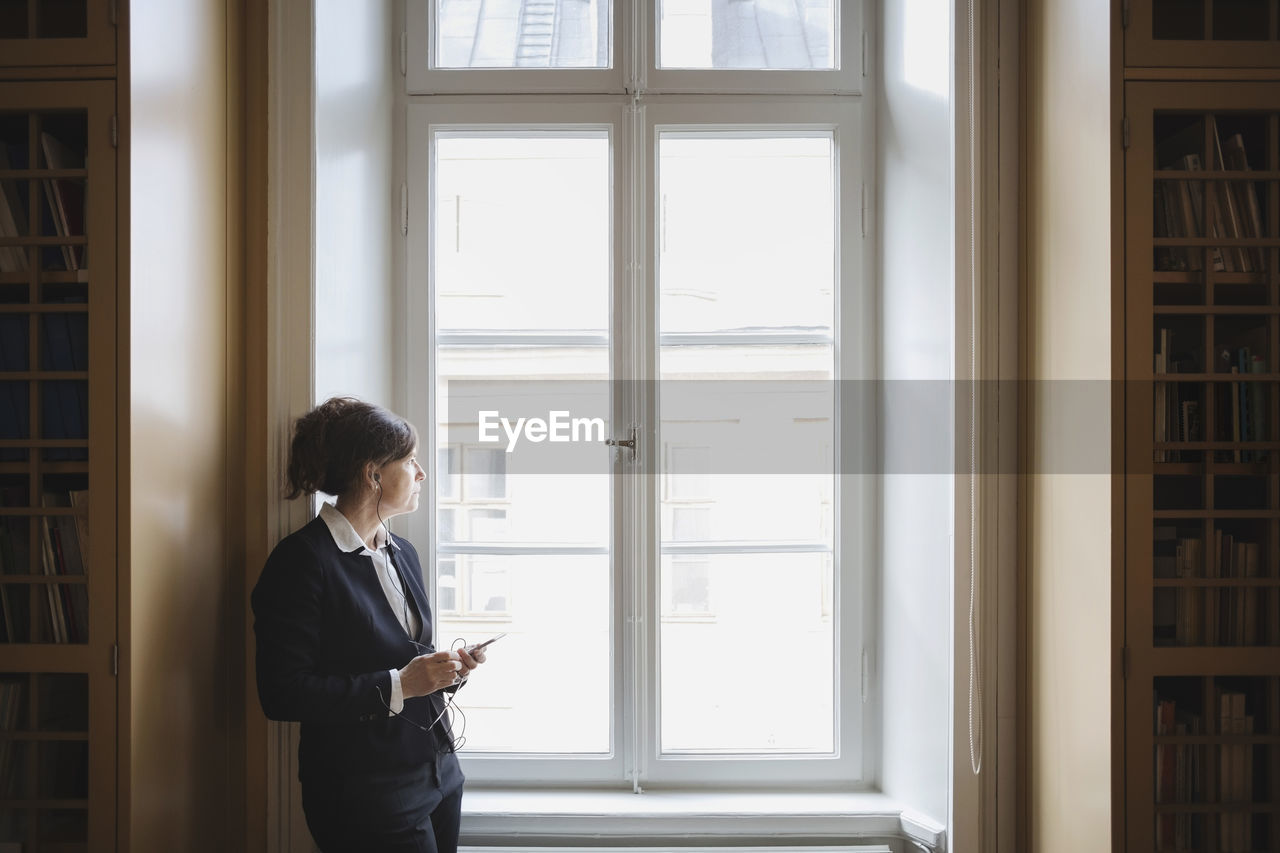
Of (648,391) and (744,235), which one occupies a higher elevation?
(744,235)

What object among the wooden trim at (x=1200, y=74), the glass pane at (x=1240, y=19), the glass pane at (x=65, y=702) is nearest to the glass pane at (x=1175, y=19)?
the glass pane at (x=1240, y=19)

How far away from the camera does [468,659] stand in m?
1.53

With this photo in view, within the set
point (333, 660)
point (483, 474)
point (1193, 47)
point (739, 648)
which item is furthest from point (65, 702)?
point (1193, 47)

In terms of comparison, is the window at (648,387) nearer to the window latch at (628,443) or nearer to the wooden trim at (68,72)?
the window latch at (628,443)

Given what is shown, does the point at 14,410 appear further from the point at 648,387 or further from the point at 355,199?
the point at 648,387

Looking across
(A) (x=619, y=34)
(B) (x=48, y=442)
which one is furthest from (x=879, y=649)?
(B) (x=48, y=442)

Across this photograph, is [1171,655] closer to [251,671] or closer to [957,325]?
[957,325]

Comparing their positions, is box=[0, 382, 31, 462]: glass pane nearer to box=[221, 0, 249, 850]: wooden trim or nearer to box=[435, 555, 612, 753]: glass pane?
box=[221, 0, 249, 850]: wooden trim

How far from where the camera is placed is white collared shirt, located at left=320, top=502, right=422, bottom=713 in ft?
5.12

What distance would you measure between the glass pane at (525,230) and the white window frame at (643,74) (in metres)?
0.13

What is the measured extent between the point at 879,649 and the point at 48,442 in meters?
1.93

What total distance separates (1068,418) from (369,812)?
1.55 meters

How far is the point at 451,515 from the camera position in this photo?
2.15 metres

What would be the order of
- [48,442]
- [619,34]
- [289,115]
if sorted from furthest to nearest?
[619,34]
[289,115]
[48,442]
